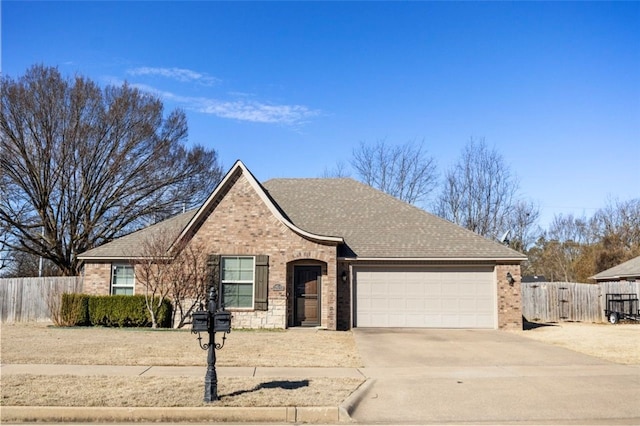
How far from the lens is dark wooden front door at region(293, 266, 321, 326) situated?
19.6 metres

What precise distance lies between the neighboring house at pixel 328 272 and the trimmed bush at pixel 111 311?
4.88 ft

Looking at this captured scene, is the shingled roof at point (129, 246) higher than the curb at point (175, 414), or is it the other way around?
the shingled roof at point (129, 246)

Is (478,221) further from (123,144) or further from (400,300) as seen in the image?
(123,144)

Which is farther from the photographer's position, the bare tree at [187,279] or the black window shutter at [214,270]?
the black window shutter at [214,270]

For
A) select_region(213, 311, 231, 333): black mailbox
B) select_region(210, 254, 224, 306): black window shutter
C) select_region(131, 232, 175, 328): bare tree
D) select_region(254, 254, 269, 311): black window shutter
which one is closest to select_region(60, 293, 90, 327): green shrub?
select_region(131, 232, 175, 328): bare tree

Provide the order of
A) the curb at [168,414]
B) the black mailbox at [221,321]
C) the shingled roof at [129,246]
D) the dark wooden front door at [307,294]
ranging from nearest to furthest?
the curb at [168,414] → the black mailbox at [221,321] → the dark wooden front door at [307,294] → the shingled roof at [129,246]

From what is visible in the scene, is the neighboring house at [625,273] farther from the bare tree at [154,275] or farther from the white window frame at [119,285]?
the white window frame at [119,285]

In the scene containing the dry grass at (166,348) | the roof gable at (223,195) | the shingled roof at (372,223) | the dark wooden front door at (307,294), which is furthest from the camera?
the shingled roof at (372,223)

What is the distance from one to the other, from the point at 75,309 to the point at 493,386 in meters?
15.0

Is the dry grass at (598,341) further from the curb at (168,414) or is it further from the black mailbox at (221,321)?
the black mailbox at (221,321)

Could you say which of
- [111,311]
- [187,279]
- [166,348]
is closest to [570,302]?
[187,279]

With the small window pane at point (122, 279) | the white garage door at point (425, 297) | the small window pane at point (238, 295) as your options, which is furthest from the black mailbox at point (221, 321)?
the small window pane at point (122, 279)

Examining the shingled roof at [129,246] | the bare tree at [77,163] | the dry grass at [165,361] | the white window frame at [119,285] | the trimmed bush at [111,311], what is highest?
the bare tree at [77,163]

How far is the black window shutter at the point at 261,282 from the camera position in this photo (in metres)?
18.9
